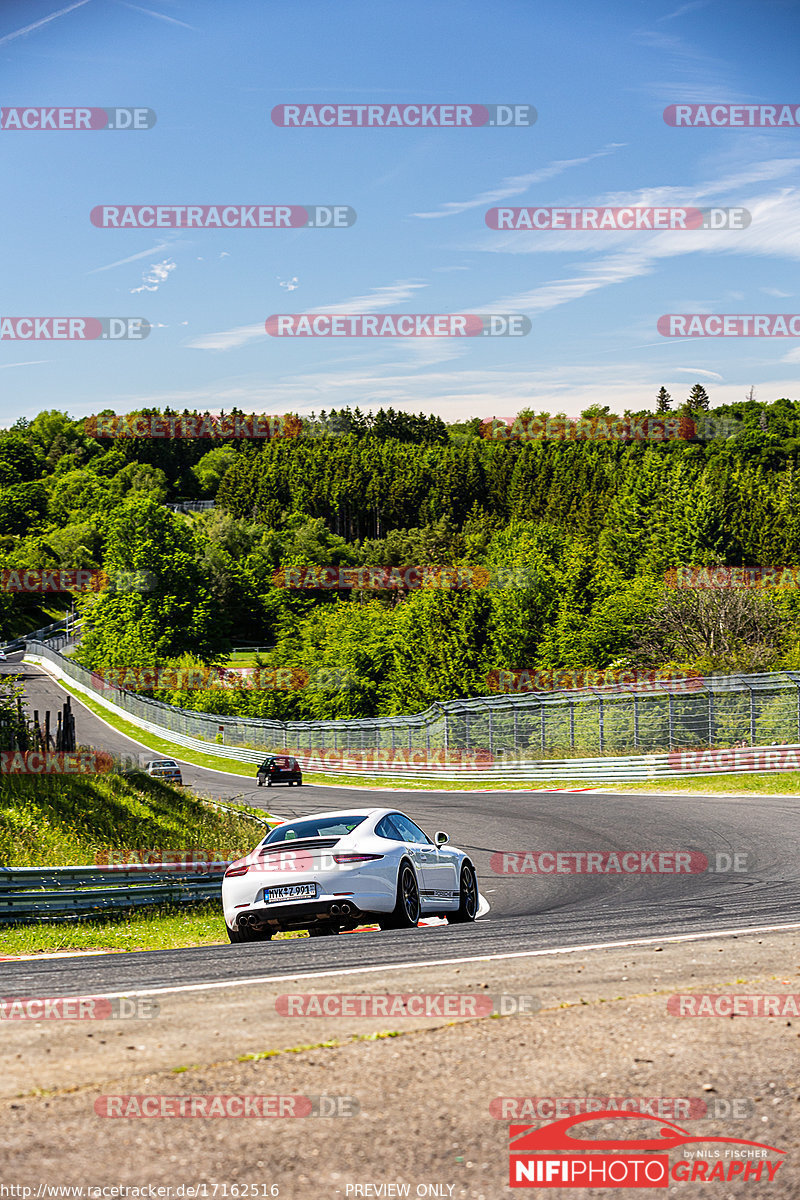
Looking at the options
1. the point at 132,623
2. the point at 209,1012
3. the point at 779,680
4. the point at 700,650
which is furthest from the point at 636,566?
the point at 209,1012

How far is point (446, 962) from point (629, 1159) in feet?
11.8

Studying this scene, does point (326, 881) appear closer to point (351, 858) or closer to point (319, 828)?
point (351, 858)

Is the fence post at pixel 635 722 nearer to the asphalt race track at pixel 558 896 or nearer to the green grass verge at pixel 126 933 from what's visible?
the asphalt race track at pixel 558 896

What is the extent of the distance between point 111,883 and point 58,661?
84.3 m

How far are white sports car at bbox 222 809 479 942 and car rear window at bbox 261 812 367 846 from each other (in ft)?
0.03

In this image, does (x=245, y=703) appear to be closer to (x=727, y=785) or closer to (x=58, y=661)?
(x=58, y=661)

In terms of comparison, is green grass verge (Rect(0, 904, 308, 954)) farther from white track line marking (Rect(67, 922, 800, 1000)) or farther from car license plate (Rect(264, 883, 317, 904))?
white track line marking (Rect(67, 922, 800, 1000))

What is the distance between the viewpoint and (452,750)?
43469mm

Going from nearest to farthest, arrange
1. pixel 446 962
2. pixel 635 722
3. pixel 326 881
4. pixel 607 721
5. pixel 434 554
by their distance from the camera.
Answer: pixel 446 962, pixel 326 881, pixel 635 722, pixel 607 721, pixel 434 554

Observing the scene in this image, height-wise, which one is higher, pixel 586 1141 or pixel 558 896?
pixel 586 1141

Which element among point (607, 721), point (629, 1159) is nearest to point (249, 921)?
point (629, 1159)

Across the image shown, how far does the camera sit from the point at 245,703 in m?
85.1

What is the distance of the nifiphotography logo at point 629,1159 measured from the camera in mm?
3818

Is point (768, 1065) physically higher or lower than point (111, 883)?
higher
